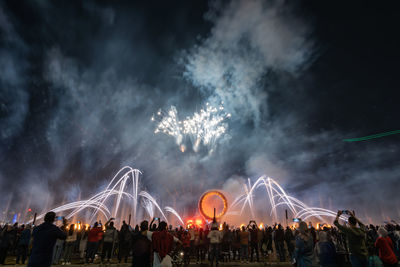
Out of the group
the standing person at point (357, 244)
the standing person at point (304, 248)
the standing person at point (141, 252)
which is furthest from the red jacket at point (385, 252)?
the standing person at point (141, 252)

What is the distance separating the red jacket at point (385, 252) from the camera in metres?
Answer: 7.36

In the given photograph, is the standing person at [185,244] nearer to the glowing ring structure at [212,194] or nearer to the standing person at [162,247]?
the standing person at [162,247]

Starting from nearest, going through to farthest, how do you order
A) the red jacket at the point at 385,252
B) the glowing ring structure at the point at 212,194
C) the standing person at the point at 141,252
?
the standing person at the point at 141,252 → the red jacket at the point at 385,252 → the glowing ring structure at the point at 212,194

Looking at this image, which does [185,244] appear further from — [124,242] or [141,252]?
[141,252]

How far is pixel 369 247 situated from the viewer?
7.16m

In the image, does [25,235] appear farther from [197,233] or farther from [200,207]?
[200,207]

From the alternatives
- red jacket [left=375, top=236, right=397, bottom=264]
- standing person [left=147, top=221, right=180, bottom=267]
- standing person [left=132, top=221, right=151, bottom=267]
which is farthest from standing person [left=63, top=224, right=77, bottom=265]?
red jacket [left=375, top=236, right=397, bottom=264]

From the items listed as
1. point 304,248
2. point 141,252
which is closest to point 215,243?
point 304,248

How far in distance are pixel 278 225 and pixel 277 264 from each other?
2905mm

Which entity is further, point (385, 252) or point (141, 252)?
point (385, 252)

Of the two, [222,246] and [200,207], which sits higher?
[200,207]

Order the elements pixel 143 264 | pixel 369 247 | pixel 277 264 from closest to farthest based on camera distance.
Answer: pixel 143 264, pixel 369 247, pixel 277 264

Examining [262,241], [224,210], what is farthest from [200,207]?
[262,241]

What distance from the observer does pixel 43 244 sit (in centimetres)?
620
